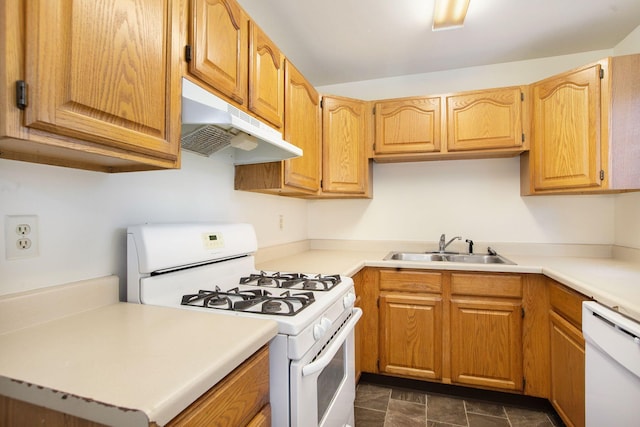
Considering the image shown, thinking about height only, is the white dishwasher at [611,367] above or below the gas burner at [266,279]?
below

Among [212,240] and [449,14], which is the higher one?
[449,14]

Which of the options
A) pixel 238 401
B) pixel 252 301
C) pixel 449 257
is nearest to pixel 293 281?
pixel 252 301

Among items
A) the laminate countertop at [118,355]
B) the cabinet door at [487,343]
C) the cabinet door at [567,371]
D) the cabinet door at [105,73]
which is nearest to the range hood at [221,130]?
the cabinet door at [105,73]

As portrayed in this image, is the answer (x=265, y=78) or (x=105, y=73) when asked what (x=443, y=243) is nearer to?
(x=265, y=78)

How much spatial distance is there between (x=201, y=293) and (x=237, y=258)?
346 mm

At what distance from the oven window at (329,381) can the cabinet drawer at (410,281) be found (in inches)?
33.4

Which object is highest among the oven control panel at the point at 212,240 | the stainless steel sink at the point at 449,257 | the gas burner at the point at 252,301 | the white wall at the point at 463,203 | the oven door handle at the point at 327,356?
the white wall at the point at 463,203

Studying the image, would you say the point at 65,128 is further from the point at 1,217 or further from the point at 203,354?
the point at 203,354

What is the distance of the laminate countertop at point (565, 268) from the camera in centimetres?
124

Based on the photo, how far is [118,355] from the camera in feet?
2.20

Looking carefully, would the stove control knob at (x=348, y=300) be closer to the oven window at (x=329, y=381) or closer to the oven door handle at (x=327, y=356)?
the oven door handle at (x=327, y=356)

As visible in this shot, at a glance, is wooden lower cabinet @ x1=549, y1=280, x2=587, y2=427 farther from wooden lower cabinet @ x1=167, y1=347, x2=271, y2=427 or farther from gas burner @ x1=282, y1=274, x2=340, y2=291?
wooden lower cabinet @ x1=167, y1=347, x2=271, y2=427

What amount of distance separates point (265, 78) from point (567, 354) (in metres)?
2.02

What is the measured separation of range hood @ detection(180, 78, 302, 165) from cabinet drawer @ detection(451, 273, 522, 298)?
4.32ft
